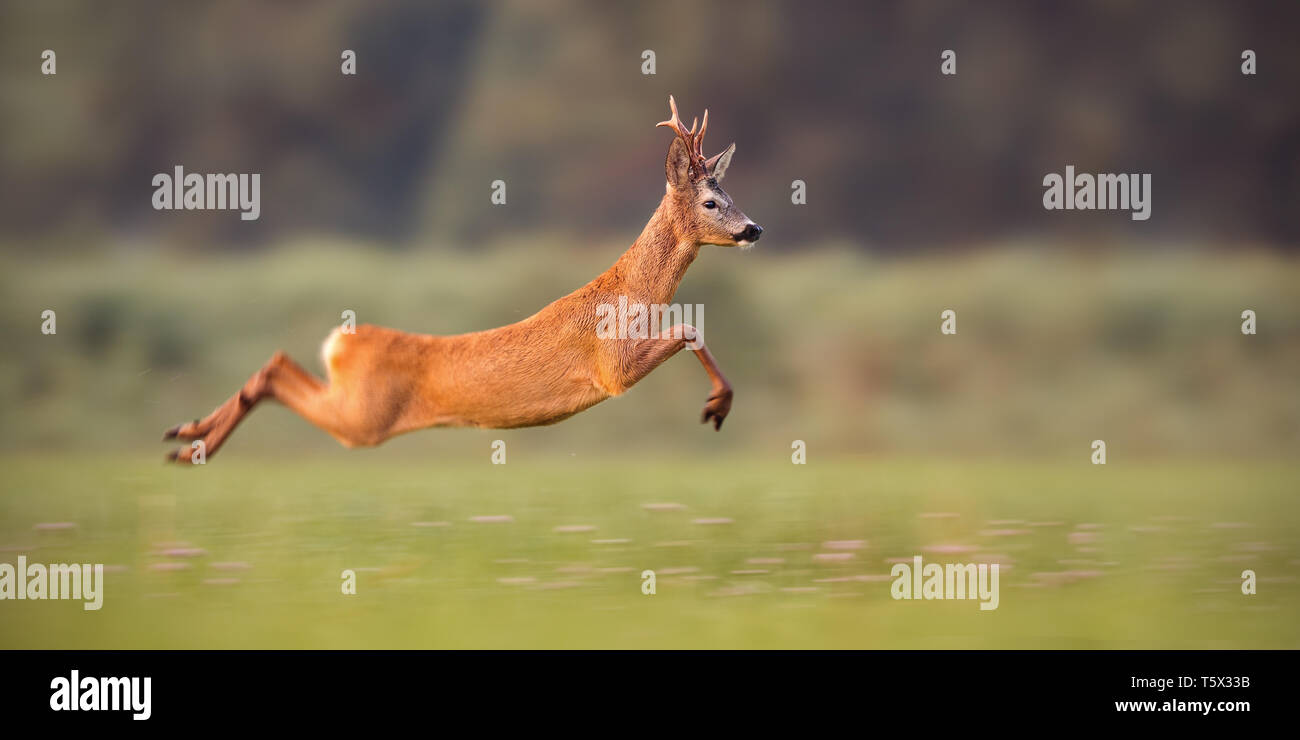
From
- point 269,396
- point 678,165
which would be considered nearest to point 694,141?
point 678,165

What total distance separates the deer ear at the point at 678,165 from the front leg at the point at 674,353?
137 cm

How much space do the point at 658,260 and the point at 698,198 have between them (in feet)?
2.27

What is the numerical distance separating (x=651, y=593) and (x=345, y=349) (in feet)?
12.0

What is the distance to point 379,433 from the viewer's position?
37.3 feet

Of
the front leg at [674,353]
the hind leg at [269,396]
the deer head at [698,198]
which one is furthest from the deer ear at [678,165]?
the hind leg at [269,396]

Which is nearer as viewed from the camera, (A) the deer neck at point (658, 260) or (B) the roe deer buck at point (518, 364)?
(B) the roe deer buck at point (518, 364)

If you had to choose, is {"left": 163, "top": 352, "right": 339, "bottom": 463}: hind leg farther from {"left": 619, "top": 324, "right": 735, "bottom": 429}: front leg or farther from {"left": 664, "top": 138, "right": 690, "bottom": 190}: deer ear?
{"left": 664, "top": 138, "right": 690, "bottom": 190}: deer ear

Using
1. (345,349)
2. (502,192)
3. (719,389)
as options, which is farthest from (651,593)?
(502,192)

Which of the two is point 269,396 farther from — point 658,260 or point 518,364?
point 658,260

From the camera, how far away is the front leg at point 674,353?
1130 cm

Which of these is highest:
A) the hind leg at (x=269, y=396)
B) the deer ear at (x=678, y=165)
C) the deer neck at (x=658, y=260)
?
the deer ear at (x=678, y=165)

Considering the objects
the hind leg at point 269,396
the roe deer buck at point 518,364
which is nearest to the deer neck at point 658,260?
the roe deer buck at point 518,364

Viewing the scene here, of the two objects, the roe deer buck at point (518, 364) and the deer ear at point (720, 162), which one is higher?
the deer ear at point (720, 162)

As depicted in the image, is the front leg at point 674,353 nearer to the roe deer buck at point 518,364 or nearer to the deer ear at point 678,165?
the roe deer buck at point 518,364
